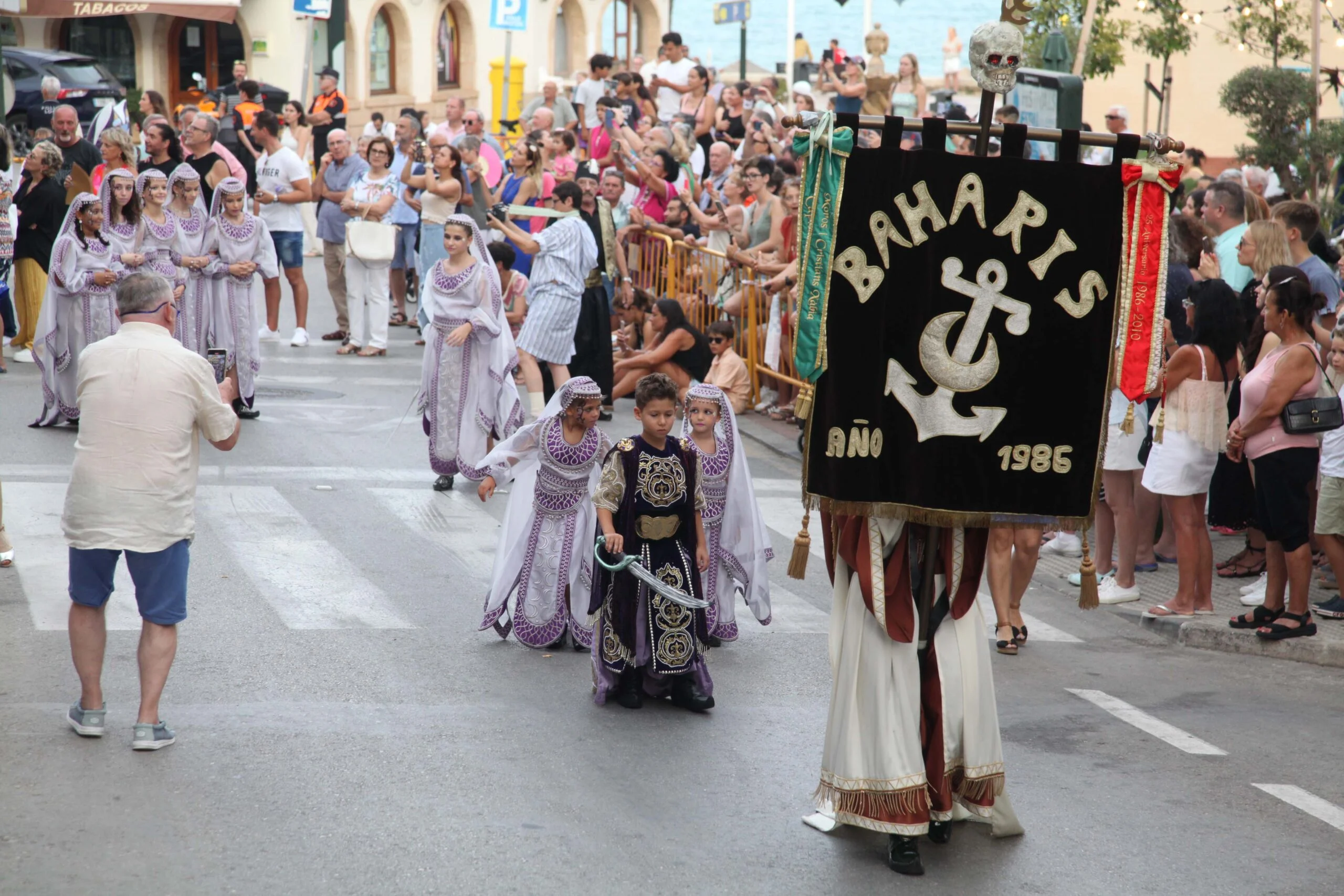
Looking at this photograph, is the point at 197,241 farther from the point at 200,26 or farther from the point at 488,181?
the point at 200,26

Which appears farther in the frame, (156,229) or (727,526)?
(156,229)

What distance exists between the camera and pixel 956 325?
224 inches

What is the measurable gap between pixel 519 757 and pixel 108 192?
25.5ft

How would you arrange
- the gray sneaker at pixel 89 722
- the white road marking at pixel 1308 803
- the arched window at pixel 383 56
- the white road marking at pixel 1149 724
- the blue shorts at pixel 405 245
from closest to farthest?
the white road marking at pixel 1308 803 → the gray sneaker at pixel 89 722 → the white road marking at pixel 1149 724 → the blue shorts at pixel 405 245 → the arched window at pixel 383 56

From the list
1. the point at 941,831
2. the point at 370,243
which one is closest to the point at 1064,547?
the point at 941,831

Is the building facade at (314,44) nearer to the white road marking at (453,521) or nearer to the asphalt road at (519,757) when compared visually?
the white road marking at (453,521)

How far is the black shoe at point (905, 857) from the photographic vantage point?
18.0ft

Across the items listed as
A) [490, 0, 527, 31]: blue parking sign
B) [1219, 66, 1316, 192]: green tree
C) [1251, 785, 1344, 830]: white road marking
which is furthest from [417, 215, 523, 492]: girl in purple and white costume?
[490, 0, 527, 31]: blue parking sign

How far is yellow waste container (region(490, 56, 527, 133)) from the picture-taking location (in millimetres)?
31906

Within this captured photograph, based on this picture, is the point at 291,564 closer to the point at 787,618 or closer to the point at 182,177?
the point at 787,618

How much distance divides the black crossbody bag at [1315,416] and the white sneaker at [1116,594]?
1575mm

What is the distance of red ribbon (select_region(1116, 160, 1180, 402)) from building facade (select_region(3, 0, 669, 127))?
29739mm

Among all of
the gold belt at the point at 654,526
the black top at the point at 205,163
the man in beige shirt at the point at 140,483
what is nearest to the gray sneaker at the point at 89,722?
the man in beige shirt at the point at 140,483

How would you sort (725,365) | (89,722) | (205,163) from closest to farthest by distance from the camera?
(89,722) < (725,365) < (205,163)
